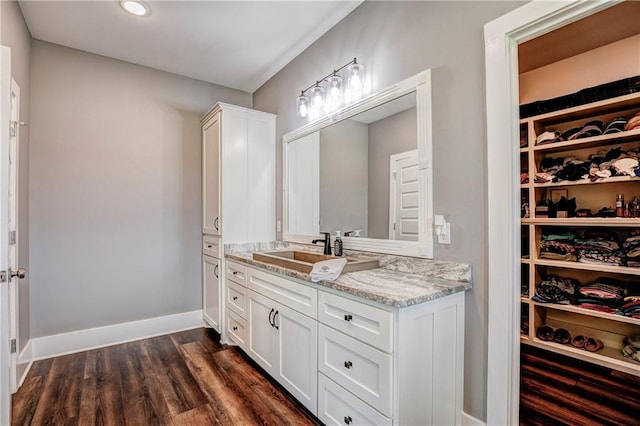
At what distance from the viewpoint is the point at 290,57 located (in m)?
2.93

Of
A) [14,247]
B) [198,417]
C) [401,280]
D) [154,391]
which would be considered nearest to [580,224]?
[401,280]

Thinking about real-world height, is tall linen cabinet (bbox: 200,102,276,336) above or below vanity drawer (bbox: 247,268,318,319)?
above

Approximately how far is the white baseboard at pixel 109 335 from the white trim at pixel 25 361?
0.05m

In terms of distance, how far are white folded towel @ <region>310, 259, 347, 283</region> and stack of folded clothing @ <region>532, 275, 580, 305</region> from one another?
2.11m

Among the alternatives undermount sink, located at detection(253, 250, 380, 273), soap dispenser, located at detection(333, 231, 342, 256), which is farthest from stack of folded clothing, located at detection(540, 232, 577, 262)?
soap dispenser, located at detection(333, 231, 342, 256)

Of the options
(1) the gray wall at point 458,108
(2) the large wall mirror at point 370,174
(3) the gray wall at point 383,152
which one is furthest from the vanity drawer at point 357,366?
(3) the gray wall at point 383,152

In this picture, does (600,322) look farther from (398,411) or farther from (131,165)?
(131,165)

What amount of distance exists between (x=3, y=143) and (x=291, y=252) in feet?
6.45

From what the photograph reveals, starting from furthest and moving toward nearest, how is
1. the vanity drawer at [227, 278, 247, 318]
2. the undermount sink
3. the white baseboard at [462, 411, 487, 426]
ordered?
the vanity drawer at [227, 278, 247, 318] < the undermount sink < the white baseboard at [462, 411, 487, 426]

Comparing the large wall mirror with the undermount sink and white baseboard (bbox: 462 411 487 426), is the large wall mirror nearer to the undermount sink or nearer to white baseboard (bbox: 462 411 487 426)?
the undermount sink

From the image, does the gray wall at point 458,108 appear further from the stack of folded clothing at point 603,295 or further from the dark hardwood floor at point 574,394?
the stack of folded clothing at point 603,295

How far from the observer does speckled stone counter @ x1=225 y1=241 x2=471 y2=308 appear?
1384 millimetres

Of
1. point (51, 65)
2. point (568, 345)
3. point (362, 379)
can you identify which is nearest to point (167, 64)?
point (51, 65)

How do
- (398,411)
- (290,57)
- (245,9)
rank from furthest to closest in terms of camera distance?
(290,57) → (245,9) → (398,411)
